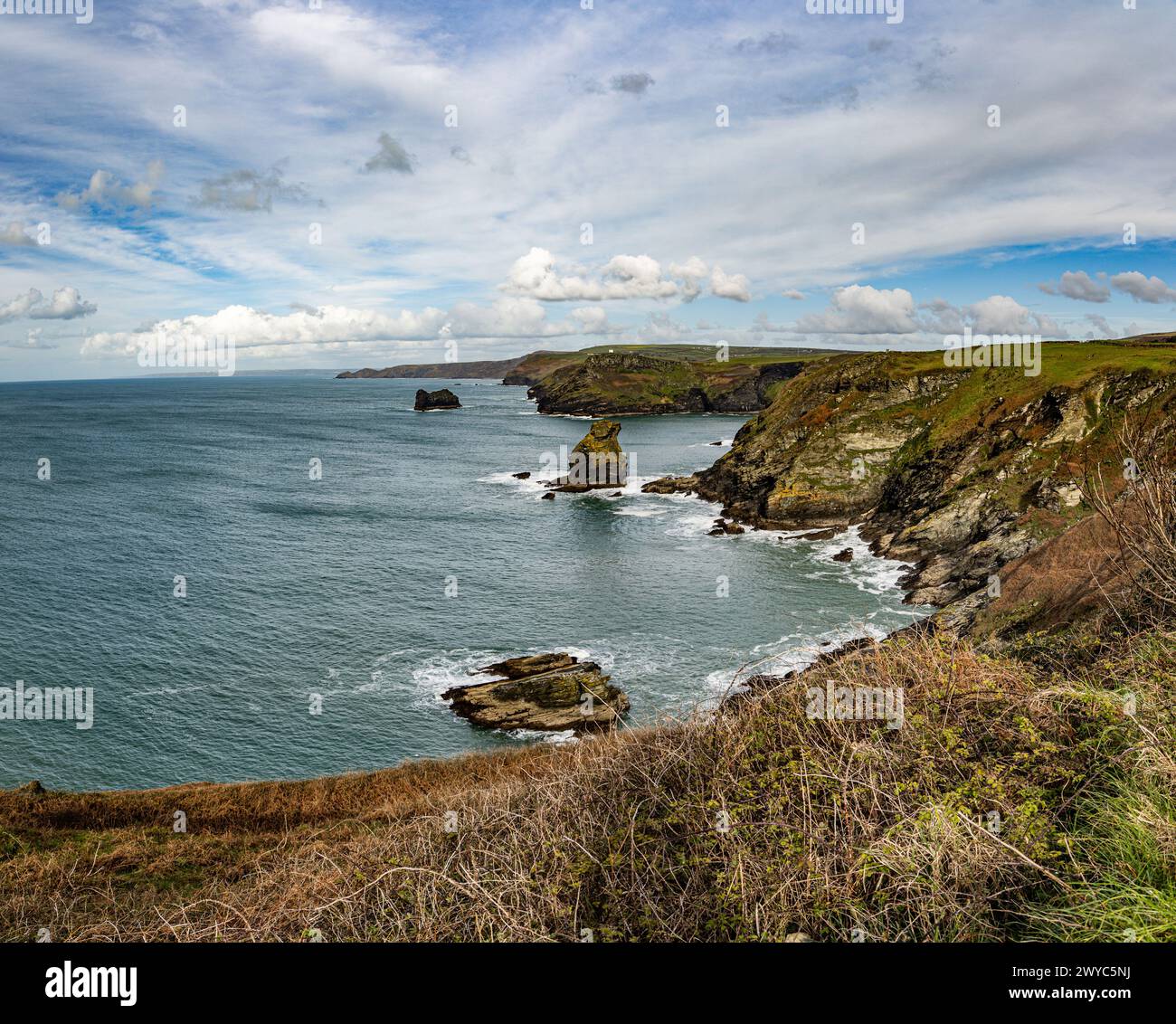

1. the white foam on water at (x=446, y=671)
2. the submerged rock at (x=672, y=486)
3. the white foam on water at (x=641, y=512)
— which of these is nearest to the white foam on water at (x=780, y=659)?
the white foam on water at (x=446, y=671)

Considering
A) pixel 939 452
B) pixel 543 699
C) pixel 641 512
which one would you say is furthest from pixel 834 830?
pixel 641 512

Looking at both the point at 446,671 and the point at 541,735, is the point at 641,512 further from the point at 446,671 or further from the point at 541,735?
the point at 541,735

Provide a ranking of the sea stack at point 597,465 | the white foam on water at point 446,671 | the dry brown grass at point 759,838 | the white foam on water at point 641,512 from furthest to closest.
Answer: the sea stack at point 597,465
the white foam on water at point 641,512
the white foam on water at point 446,671
the dry brown grass at point 759,838

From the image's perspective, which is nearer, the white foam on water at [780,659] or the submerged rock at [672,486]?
the white foam on water at [780,659]

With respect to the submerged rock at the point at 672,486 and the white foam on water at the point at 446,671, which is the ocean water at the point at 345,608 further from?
the submerged rock at the point at 672,486

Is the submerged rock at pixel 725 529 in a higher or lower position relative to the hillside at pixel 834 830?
lower
